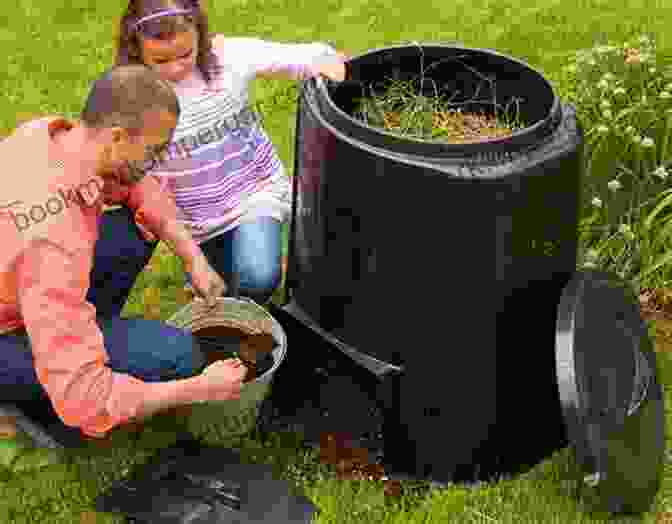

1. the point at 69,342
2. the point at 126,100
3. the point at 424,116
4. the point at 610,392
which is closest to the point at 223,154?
the point at 424,116

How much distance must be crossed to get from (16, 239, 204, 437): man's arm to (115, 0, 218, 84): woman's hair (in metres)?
0.98

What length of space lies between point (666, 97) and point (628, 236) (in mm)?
527

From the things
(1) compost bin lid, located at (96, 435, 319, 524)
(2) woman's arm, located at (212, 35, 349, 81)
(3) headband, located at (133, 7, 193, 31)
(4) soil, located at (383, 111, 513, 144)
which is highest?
(3) headband, located at (133, 7, 193, 31)

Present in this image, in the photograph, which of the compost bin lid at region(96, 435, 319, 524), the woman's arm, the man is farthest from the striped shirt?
the compost bin lid at region(96, 435, 319, 524)

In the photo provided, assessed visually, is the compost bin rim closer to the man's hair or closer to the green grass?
the man's hair

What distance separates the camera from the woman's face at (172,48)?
289 centimetres

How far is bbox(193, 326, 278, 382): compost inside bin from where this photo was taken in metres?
2.85

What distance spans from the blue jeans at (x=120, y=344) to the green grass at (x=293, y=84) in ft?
1.19

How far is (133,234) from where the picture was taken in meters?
3.01

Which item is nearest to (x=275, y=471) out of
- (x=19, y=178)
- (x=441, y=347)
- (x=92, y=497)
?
(x=92, y=497)

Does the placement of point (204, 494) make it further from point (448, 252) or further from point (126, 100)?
point (126, 100)

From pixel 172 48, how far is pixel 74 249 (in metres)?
0.97

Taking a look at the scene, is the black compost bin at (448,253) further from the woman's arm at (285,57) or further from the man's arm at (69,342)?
the man's arm at (69,342)

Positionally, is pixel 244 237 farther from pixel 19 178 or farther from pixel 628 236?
pixel 628 236
